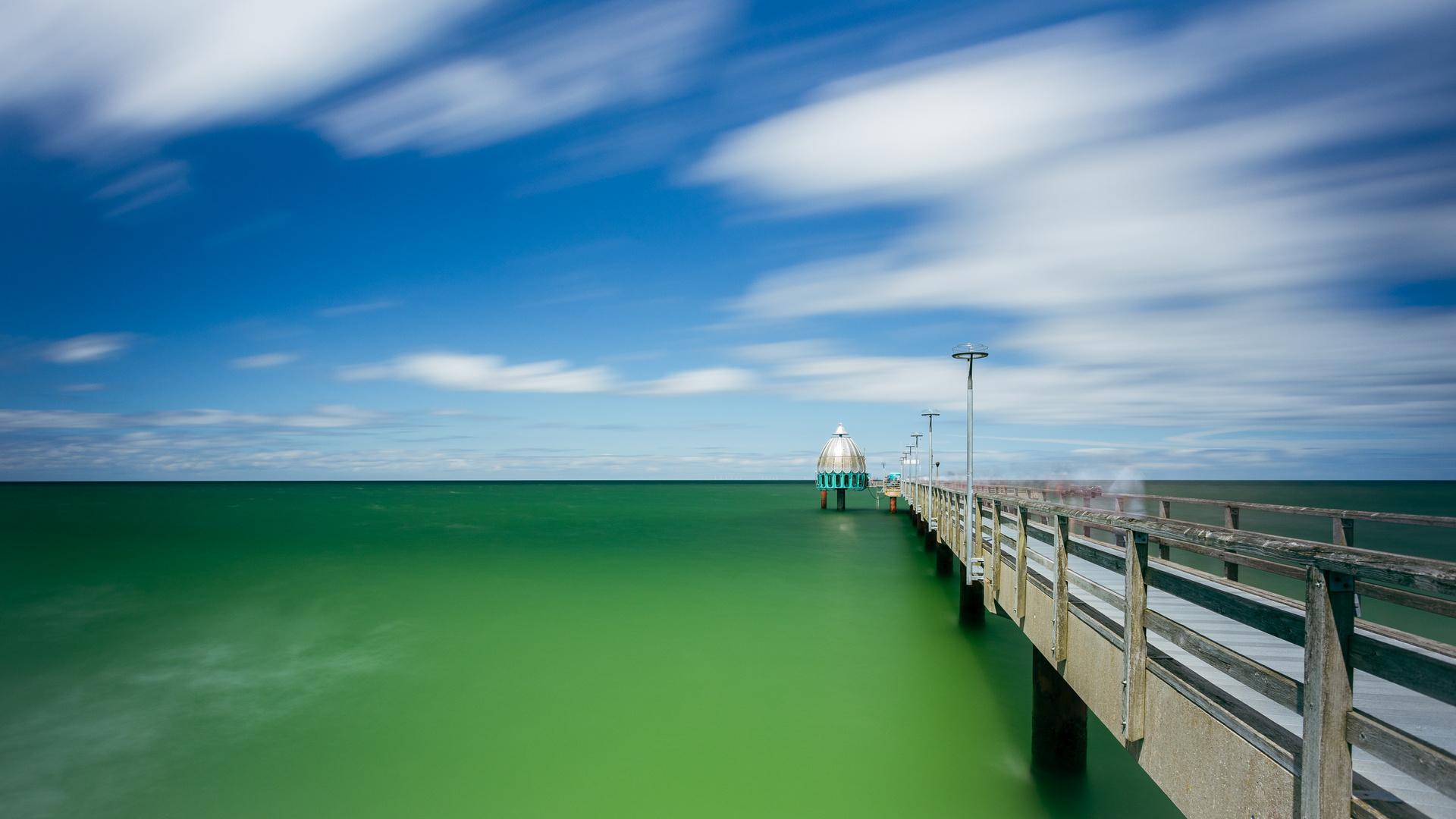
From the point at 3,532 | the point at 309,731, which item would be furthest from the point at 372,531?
the point at 309,731

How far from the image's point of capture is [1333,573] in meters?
2.48

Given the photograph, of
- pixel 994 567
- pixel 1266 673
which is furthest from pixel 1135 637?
pixel 994 567

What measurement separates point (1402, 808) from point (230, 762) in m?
12.9

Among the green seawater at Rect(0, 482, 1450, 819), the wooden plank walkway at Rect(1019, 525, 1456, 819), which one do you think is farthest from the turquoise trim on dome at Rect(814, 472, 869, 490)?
the wooden plank walkway at Rect(1019, 525, 1456, 819)

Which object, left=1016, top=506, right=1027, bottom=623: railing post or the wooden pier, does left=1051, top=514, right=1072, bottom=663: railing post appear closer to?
the wooden pier

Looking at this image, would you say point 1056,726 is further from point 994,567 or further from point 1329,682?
point 1329,682

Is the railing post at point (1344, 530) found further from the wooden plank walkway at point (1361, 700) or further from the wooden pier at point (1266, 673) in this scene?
the wooden plank walkway at point (1361, 700)

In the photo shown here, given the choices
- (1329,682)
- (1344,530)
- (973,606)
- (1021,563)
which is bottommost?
(973,606)

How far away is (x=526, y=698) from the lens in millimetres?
12711

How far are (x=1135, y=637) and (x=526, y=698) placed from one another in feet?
36.8

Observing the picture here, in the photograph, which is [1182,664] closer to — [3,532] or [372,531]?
[372,531]

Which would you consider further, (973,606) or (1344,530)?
(973,606)

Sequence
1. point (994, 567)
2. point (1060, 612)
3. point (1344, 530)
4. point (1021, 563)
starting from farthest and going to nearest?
point (994, 567)
point (1021, 563)
point (1344, 530)
point (1060, 612)

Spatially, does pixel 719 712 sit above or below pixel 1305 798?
below
